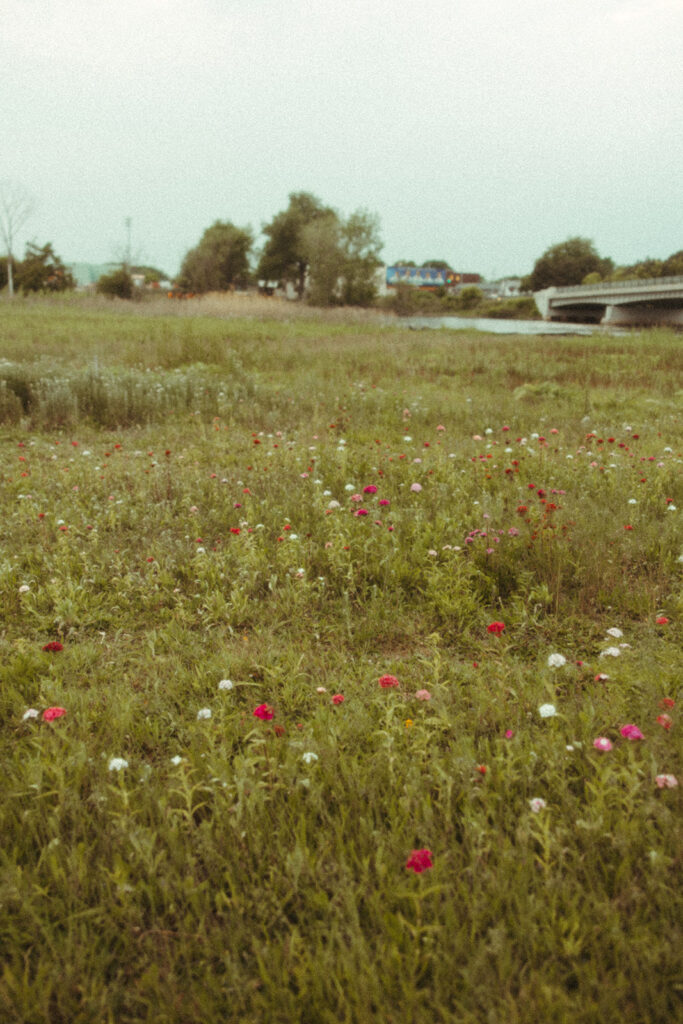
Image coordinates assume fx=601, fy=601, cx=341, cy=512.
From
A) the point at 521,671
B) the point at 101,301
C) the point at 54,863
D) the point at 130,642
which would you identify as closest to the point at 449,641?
the point at 521,671

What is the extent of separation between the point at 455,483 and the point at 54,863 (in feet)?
14.2

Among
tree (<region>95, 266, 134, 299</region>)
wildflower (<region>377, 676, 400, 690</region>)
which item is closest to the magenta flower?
wildflower (<region>377, 676, 400, 690</region>)

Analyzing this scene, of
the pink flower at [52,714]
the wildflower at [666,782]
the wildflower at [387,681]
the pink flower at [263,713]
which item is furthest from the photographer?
the wildflower at [387,681]

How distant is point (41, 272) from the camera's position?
5528cm

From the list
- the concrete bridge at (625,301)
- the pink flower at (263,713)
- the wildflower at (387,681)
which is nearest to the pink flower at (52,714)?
the pink flower at (263,713)

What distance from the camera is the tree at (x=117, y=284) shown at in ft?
149

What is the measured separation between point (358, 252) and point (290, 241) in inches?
467

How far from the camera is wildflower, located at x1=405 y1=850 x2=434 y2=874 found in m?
1.81

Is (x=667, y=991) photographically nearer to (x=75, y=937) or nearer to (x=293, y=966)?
(x=293, y=966)

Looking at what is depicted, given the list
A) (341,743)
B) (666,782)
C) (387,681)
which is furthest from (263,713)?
(666,782)

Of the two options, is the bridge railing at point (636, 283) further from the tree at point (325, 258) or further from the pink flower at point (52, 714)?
the pink flower at point (52, 714)

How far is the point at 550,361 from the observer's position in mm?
15539

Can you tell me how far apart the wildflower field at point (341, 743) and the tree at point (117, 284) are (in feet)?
147

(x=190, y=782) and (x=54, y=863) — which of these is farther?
(x=190, y=782)
